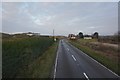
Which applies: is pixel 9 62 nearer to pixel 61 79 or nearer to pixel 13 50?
pixel 13 50

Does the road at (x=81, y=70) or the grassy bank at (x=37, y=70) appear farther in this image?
the grassy bank at (x=37, y=70)

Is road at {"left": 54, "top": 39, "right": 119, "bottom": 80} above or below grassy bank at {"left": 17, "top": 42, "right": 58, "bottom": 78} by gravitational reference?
above

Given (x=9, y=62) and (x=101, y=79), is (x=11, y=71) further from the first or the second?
(x=101, y=79)

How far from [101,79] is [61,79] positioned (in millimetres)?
2709

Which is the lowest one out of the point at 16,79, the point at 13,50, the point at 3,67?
the point at 16,79

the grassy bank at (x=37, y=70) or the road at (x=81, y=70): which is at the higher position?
the road at (x=81, y=70)

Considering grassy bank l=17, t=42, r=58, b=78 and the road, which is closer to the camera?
the road

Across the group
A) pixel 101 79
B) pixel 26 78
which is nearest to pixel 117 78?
pixel 101 79

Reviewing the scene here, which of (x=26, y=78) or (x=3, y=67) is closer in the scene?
(x=3, y=67)

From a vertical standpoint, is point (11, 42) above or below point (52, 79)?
above

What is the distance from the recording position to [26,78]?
1391 cm

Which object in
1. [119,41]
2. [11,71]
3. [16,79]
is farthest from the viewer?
[119,41]

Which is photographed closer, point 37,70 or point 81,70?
point 81,70

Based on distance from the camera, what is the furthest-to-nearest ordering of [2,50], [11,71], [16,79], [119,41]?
[119,41] → [16,79] → [11,71] → [2,50]
